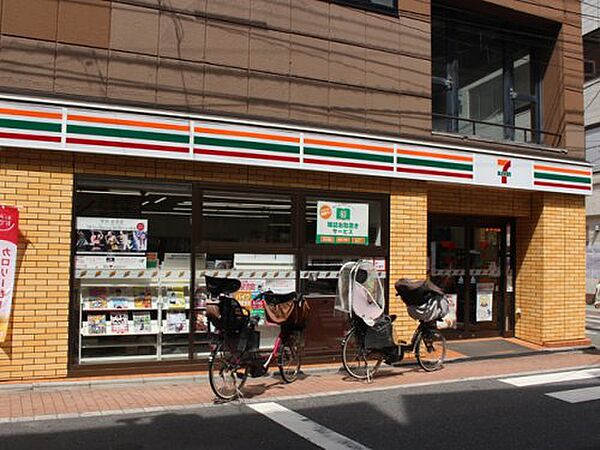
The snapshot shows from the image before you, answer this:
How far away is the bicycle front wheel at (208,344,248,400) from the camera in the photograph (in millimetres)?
7160

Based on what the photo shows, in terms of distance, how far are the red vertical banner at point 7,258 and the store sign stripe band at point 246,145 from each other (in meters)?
2.60

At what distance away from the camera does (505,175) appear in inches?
431

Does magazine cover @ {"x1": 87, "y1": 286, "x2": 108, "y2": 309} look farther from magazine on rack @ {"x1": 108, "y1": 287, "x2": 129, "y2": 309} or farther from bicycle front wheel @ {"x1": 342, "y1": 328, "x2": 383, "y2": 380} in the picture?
bicycle front wheel @ {"x1": 342, "y1": 328, "x2": 383, "y2": 380}

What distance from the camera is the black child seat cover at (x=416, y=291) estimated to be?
356 inches

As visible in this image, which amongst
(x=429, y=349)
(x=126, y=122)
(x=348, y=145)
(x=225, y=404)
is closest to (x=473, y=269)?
(x=429, y=349)

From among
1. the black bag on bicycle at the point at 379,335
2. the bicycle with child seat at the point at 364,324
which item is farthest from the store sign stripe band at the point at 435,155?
the black bag on bicycle at the point at 379,335

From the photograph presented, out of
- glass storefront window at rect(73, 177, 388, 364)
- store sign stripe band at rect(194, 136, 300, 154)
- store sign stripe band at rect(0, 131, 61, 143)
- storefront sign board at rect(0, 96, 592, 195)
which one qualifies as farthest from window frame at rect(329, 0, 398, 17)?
store sign stripe band at rect(0, 131, 61, 143)

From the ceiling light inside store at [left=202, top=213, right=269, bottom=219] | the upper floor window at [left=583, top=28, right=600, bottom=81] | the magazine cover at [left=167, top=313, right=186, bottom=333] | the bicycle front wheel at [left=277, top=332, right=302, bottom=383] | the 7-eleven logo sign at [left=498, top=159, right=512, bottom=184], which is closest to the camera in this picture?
the bicycle front wheel at [left=277, top=332, right=302, bottom=383]

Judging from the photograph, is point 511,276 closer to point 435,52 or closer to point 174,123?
point 435,52

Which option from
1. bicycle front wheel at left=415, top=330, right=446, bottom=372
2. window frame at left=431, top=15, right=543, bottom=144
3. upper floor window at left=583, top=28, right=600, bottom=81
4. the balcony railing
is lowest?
bicycle front wheel at left=415, top=330, right=446, bottom=372

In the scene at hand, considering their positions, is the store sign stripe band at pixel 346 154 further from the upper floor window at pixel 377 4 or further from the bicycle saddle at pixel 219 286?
the bicycle saddle at pixel 219 286

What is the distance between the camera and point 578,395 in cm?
784

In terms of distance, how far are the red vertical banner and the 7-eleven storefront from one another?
0.13m

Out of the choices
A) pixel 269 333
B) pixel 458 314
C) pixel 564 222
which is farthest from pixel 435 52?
pixel 269 333
